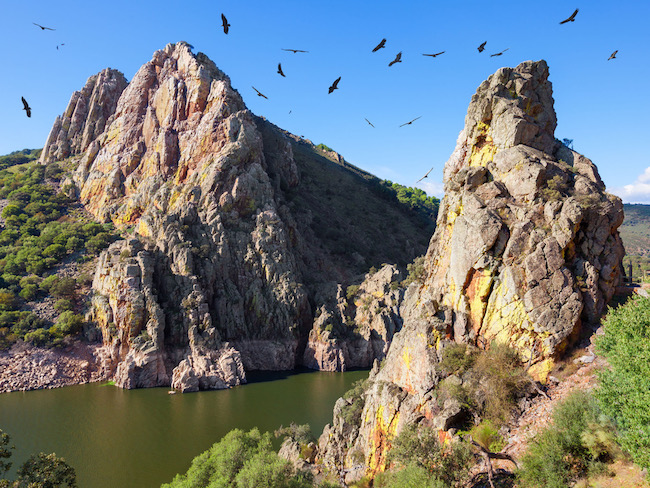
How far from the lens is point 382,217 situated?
4176 inches

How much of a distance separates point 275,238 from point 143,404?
33743mm

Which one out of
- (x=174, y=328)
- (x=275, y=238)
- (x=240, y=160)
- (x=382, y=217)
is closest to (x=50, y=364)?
(x=174, y=328)

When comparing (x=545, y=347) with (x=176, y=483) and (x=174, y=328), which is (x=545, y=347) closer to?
(x=176, y=483)

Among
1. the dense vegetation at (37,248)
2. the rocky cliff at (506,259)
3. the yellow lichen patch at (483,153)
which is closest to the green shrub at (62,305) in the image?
the dense vegetation at (37,248)

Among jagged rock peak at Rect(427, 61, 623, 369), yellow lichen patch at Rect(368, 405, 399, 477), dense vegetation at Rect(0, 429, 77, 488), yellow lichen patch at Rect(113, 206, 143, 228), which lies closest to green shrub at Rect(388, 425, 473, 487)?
yellow lichen patch at Rect(368, 405, 399, 477)

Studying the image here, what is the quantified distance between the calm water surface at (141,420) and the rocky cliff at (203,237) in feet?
15.3

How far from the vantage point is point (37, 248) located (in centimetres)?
6769

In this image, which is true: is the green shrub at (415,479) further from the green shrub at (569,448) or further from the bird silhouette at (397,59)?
the bird silhouette at (397,59)

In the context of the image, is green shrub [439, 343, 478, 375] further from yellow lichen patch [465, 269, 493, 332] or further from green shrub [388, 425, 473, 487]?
green shrub [388, 425, 473, 487]

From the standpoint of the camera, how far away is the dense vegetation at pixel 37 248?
179ft

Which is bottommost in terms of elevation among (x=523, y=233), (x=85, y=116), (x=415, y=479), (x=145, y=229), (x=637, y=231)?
(x=415, y=479)

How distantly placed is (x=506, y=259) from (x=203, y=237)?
5342 centimetres

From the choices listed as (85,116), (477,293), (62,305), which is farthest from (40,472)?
(85,116)

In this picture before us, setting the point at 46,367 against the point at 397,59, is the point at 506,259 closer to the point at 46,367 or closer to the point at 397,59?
the point at 397,59
